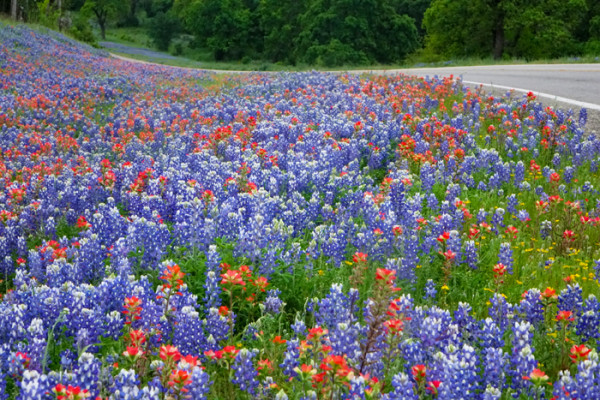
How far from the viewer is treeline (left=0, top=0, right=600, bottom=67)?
39438 mm

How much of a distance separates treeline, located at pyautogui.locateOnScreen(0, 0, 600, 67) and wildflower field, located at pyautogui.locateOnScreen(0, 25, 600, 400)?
31506 millimetres

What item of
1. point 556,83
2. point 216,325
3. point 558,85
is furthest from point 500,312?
point 556,83

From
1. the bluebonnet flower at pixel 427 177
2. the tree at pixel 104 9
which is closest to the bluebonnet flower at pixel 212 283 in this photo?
the bluebonnet flower at pixel 427 177

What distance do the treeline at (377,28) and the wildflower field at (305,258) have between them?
31.5 metres

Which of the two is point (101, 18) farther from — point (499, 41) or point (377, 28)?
point (499, 41)

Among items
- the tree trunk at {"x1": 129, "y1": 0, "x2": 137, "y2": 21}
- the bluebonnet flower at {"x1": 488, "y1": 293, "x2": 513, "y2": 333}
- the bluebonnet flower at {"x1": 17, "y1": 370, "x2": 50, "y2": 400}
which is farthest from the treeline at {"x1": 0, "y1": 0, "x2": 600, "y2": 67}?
the bluebonnet flower at {"x1": 17, "y1": 370, "x2": 50, "y2": 400}

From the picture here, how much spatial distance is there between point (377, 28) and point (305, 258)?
157 ft

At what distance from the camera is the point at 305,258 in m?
4.78

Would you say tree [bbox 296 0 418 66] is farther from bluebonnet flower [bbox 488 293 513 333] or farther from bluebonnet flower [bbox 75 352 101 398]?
bluebonnet flower [bbox 75 352 101 398]

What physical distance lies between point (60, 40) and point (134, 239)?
3005cm

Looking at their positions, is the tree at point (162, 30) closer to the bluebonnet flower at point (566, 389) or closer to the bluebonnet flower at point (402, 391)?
the bluebonnet flower at point (402, 391)

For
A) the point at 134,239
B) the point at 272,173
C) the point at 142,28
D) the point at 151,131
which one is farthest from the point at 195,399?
the point at 142,28

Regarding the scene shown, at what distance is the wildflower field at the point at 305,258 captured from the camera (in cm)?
297

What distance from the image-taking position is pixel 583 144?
7.79 meters
